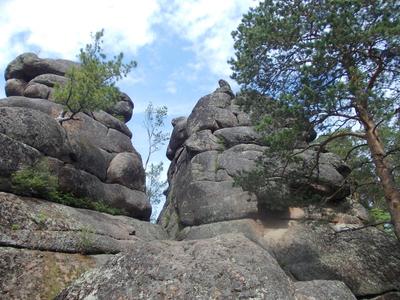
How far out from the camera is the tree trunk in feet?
44.5

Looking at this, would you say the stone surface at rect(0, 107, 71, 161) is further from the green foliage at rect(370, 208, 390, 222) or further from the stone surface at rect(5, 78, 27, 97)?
the green foliage at rect(370, 208, 390, 222)

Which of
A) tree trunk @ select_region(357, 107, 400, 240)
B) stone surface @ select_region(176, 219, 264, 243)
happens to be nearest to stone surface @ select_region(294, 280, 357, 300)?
tree trunk @ select_region(357, 107, 400, 240)

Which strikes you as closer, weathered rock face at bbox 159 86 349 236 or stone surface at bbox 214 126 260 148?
weathered rock face at bbox 159 86 349 236

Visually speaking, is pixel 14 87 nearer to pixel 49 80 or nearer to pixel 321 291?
pixel 49 80

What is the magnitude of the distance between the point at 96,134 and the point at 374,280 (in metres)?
18.0

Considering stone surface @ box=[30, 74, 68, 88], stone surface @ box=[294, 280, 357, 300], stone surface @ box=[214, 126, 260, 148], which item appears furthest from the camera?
stone surface @ box=[30, 74, 68, 88]

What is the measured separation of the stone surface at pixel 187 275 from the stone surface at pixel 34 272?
3914 mm

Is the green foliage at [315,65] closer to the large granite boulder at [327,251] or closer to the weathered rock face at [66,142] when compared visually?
the large granite boulder at [327,251]

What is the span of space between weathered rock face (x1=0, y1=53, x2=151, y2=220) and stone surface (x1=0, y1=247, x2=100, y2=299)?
3.55 meters

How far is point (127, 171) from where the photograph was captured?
23656 mm

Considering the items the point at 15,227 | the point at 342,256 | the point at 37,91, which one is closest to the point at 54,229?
the point at 15,227

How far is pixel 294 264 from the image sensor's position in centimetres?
1741

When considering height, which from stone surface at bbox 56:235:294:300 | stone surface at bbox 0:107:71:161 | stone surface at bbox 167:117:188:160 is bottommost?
stone surface at bbox 56:235:294:300

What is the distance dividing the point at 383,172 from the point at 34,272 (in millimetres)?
12674
